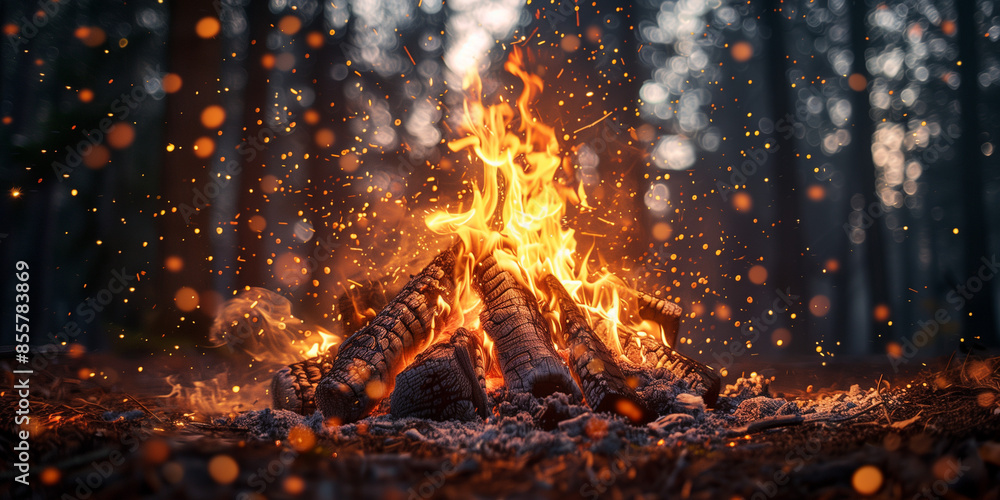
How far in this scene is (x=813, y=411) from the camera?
3168 mm

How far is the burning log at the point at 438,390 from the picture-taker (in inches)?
111

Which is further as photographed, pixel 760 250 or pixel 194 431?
pixel 760 250

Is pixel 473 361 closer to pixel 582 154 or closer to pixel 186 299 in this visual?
pixel 582 154

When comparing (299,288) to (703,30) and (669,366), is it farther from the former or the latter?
(703,30)

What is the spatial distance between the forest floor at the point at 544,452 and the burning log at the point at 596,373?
180mm

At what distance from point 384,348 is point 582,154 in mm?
→ 5990

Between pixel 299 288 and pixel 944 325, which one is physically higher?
pixel 299 288

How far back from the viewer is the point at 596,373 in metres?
2.91

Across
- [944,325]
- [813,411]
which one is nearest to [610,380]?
[813,411]

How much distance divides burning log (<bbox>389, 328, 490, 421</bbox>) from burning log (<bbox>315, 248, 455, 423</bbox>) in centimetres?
24

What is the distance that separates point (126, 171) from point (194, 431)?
6930 mm

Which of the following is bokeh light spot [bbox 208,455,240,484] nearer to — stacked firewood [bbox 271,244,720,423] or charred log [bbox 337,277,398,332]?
stacked firewood [bbox 271,244,720,423]

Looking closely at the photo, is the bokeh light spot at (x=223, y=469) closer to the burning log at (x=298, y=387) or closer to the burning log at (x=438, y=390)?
the burning log at (x=438, y=390)

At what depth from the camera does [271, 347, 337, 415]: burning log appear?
10.7 ft
